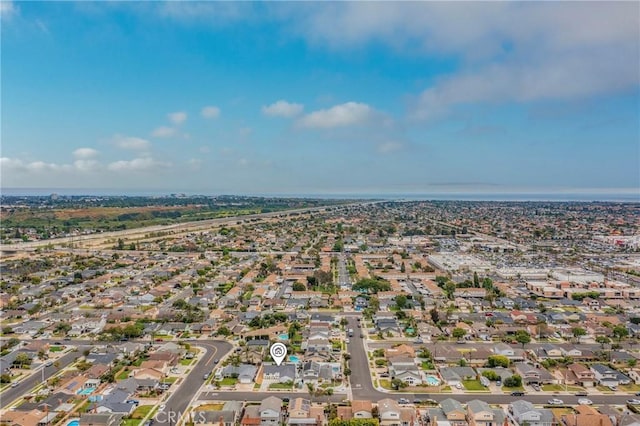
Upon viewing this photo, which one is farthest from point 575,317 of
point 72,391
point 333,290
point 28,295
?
point 28,295

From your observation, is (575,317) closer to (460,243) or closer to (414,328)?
(414,328)

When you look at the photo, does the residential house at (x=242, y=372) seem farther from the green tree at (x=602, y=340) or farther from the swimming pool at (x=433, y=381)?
the green tree at (x=602, y=340)

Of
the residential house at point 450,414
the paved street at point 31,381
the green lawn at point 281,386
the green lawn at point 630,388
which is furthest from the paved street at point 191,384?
the green lawn at point 630,388

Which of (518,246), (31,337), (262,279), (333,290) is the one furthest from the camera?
(518,246)

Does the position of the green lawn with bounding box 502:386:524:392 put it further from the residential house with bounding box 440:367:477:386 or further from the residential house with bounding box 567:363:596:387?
the residential house with bounding box 567:363:596:387

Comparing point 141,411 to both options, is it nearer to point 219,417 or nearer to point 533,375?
point 219,417

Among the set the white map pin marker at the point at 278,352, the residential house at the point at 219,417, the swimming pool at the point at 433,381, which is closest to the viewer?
the residential house at the point at 219,417
